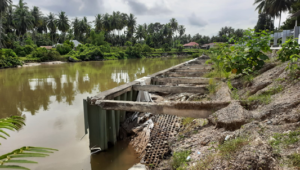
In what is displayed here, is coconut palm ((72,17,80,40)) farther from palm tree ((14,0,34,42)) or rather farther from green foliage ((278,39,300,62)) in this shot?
green foliage ((278,39,300,62))

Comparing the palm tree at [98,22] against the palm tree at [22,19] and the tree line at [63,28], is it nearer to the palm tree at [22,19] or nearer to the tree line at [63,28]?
the tree line at [63,28]

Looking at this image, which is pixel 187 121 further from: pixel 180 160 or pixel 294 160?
pixel 294 160

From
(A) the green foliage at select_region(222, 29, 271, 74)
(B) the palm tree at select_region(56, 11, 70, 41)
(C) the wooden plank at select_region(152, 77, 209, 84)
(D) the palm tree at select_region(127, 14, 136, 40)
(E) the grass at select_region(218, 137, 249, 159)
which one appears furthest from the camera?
(D) the palm tree at select_region(127, 14, 136, 40)

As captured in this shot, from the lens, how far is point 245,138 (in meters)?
2.24

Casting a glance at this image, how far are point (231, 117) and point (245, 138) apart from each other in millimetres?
702

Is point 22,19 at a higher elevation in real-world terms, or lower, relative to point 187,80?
higher

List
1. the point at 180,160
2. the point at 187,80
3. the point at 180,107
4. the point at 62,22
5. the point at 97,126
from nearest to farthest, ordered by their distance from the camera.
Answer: the point at 180,160 < the point at 180,107 < the point at 97,126 < the point at 187,80 < the point at 62,22

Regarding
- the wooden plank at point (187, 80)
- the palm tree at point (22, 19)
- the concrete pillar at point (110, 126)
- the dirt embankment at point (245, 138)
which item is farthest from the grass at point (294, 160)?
the palm tree at point (22, 19)

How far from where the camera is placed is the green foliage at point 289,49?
14.4 ft

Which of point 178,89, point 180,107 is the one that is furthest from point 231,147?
point 178,89

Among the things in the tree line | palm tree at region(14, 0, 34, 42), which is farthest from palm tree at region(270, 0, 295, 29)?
palm tree at region(14, 0, 34, 42)

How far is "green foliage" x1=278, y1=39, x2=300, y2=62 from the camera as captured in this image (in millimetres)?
4383

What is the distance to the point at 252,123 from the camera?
2588 millimetres

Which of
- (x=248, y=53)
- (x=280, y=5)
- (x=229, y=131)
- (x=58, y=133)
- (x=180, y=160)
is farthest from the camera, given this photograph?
(x=280, y=5)
